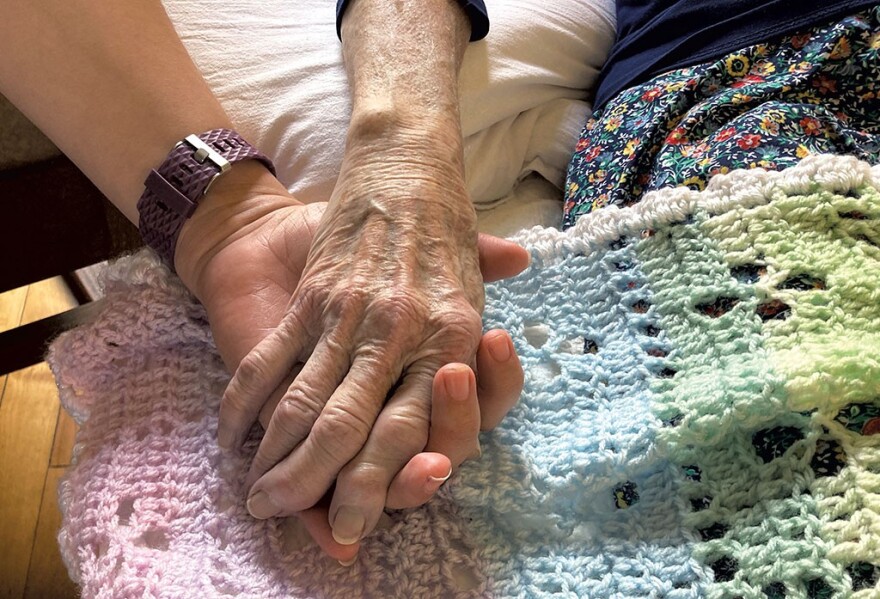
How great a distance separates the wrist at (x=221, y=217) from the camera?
0.68 meters

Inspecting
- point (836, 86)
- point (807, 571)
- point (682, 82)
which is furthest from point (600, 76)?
point (807, 571)

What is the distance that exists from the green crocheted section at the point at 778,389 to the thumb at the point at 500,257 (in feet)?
0.35

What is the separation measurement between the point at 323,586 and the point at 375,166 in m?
0.35

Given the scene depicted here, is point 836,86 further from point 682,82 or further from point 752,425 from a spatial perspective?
point 752,425

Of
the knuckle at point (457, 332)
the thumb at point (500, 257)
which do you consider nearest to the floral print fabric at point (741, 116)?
the thumb at point (500, 257)

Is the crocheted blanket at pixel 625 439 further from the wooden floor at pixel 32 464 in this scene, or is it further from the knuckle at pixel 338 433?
the wooden floor at pixel 32 464

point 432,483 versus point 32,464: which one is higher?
point 432,483

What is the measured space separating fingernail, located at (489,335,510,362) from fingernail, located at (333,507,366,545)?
0.15 meters

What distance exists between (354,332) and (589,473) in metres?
0.21

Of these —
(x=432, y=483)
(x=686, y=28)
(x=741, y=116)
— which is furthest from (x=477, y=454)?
(x=686, y=28)

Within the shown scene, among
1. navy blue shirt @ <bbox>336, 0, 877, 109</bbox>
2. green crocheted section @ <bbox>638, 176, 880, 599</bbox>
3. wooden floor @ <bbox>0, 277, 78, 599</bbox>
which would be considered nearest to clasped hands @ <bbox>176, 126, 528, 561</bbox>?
green crocheted section @ <bbox>638, 176, 880, 599</bbox>

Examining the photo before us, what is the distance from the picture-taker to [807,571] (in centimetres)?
50

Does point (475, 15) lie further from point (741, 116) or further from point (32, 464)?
point (32, 464)

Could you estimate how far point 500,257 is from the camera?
66cm
